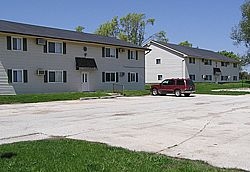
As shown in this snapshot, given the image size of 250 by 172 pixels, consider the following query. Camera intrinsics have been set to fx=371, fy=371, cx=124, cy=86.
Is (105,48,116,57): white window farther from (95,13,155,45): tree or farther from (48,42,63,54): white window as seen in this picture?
(95,13,155,45): tree

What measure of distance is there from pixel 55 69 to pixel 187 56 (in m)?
28.4

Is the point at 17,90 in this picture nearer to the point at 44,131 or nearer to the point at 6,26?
the point at 6,26

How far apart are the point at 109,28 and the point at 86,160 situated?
75567 millimetres

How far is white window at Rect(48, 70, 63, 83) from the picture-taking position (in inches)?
1309

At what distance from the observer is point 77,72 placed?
3612 centimetres

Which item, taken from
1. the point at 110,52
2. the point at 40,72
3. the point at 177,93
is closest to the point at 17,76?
the point at 40,72

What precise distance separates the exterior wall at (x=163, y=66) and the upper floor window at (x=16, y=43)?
3151 cm

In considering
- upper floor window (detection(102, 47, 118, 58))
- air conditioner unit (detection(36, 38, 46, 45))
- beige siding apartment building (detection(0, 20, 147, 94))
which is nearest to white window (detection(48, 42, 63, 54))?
beige siding apartment building (detection(0, 20, 147, 94))

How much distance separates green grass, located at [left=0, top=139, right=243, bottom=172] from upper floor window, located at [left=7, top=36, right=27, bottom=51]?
23032mm

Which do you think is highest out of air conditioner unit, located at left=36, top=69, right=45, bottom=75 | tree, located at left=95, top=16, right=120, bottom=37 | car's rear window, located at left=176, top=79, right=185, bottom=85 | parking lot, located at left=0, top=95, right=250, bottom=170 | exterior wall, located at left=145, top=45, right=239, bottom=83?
tree, located at left=95, top=16, right=120, bottom=37

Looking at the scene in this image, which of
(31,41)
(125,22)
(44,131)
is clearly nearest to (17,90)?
(31,41)

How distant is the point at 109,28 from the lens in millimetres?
81062

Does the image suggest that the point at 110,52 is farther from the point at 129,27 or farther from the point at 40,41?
the point at 129,27

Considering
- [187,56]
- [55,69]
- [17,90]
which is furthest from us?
[187,56]
